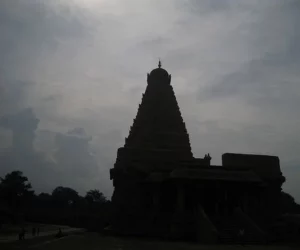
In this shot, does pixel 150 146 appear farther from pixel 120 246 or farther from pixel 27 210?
pixel 27 210

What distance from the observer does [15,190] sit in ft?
220

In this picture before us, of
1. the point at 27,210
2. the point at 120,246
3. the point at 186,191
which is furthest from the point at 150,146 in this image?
the point at 27,210

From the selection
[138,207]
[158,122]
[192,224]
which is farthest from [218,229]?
[158,122]

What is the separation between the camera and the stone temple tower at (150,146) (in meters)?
32.7

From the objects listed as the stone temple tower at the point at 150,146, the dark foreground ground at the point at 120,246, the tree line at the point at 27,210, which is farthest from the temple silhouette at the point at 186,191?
the tree line at the point at 27,210

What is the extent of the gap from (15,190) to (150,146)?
40.1 meters

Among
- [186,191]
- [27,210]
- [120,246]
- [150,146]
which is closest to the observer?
[120,246]

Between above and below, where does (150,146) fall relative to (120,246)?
above

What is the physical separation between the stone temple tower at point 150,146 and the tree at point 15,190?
35.8 metres

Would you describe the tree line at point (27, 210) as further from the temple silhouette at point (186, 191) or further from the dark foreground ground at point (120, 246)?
the dark foreground ground at point (120, 246)

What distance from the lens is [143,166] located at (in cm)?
3297

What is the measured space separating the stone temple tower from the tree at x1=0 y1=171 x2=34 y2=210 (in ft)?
117

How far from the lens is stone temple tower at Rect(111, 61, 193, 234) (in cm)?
3272

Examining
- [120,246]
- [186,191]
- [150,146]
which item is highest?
[150,146]
